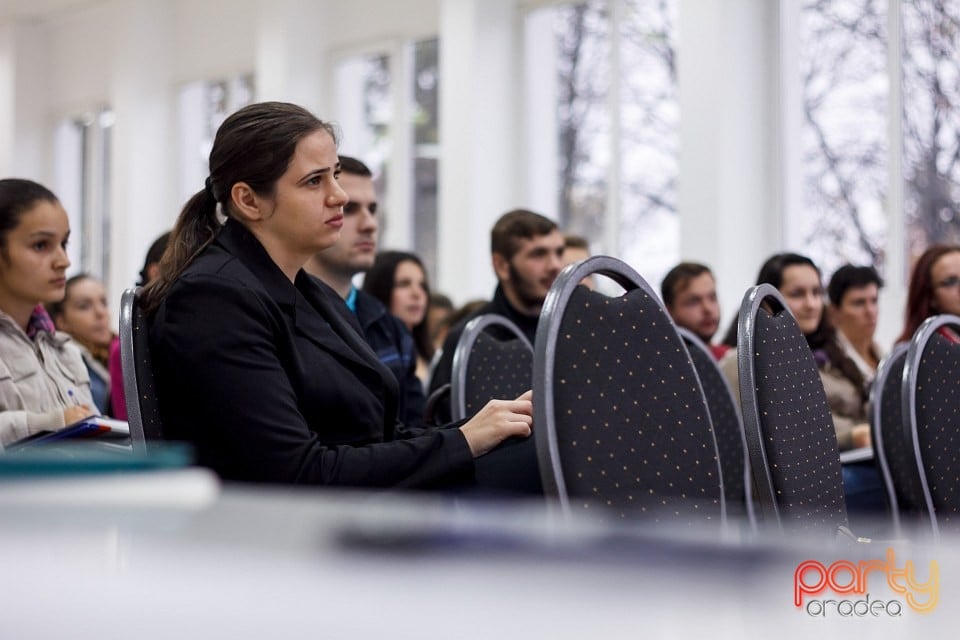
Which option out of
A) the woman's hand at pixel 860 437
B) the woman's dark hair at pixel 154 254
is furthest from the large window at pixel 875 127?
the woman's dark hair at pixel 154 254

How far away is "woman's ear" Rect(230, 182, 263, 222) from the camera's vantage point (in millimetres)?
1907

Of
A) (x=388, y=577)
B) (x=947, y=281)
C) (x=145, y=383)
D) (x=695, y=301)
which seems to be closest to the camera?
(x=388, y=577)

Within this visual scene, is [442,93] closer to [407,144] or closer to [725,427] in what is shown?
[407,144]

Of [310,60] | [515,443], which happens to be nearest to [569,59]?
[310,60]

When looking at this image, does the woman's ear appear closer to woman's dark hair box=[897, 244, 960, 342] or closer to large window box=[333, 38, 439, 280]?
woman's dark hair box=[897, 244, 960, 342]

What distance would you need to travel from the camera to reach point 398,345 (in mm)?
3459

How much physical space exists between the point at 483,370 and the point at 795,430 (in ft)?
3.10

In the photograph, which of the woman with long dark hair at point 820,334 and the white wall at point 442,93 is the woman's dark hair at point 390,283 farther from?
the white wall at point 442,93

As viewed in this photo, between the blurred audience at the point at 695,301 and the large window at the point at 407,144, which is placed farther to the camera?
the large window at the point at 407,144

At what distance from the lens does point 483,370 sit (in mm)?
2537

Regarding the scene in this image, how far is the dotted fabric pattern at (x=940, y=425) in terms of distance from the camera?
7.05ft

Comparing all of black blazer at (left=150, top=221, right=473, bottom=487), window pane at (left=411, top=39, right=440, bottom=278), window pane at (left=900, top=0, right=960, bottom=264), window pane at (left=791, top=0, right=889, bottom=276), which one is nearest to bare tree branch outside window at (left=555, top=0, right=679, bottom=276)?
window pane at (left=791, top=0, right=889, bottom=276)

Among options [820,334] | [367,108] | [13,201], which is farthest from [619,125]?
[13,201]

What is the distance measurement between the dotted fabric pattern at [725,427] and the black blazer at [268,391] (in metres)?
1.01
